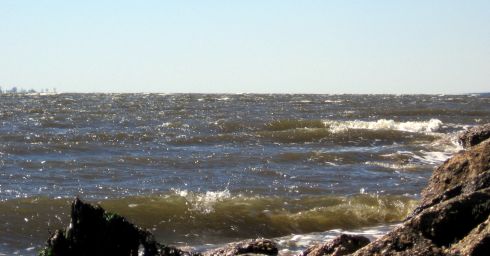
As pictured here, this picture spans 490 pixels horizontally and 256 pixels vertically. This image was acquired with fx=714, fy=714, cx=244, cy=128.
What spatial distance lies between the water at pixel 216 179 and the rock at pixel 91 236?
396 centimetres

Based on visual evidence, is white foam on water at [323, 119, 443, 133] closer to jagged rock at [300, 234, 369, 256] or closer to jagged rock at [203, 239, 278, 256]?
jagged rock at [203, 239, 278, 256]

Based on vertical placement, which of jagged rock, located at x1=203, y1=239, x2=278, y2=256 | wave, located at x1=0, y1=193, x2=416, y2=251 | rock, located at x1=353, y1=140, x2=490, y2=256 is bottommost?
wave, located at x1=0, y1=193, x2=416, y2=251

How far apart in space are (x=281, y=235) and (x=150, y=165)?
7184mm

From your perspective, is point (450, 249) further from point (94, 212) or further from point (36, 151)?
point (36, 151)

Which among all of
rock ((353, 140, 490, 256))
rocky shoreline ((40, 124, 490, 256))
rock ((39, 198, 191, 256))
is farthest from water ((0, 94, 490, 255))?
rock ((39, 198, 191, 256))

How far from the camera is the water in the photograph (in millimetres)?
9688

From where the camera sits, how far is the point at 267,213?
1027 centimetres

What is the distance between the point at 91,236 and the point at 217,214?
251 inches

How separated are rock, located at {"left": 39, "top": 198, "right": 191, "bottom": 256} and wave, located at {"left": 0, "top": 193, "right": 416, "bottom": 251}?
15.6 feet

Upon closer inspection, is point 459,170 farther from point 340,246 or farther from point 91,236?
point 91,236

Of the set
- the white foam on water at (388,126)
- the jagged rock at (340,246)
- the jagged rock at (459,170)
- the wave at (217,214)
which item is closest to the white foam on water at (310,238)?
the wave at (217,214)

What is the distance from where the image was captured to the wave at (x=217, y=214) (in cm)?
928

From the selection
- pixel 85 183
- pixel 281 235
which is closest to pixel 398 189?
pixel 281 235

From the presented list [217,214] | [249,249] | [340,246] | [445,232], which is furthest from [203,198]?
[445,232]
